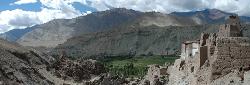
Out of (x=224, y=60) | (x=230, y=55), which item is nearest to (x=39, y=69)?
(x=224, y=60)

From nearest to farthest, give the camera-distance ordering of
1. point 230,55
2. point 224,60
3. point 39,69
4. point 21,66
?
point 230,55 < point 224,60 < point 21,66 < point 39,69

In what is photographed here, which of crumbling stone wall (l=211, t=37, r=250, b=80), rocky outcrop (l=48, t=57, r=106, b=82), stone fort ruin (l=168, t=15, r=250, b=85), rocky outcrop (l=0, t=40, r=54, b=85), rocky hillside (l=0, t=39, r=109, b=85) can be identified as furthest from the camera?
rocky outcrop (l=48, t=57, r=106, b=82)

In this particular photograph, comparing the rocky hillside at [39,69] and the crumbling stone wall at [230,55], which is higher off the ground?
the crumbling stone wall at [230,55]

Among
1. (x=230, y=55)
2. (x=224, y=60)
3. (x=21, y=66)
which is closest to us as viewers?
(x=230, y=55)

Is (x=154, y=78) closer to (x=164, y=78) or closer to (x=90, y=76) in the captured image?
(x=164, y=78)

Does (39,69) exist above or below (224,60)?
below

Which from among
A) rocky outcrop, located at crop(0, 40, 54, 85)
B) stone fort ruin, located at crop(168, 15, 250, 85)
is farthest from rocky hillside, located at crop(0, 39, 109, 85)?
stone fort ruin, located at crop(168, 15, 250, 85)

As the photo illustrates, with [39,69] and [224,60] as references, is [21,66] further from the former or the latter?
[224,60]

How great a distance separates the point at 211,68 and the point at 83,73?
3304 inches

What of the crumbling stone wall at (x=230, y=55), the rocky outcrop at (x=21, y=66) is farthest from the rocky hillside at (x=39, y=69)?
the crumbling stone wall at (x=230, y=55)

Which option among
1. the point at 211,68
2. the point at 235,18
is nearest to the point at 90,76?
the point at 235,18

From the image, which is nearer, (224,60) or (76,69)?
(224,60)

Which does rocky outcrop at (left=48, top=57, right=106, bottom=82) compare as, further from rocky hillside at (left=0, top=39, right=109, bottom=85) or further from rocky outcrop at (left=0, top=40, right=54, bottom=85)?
rocky outcrop at (left=0, top=40, right=54, bottom=85)

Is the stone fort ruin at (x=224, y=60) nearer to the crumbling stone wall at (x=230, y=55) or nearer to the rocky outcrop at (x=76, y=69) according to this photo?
the crumbling stone wall at (x=230, y=55)
